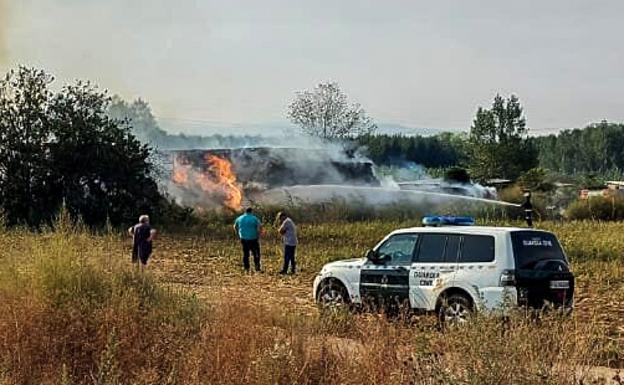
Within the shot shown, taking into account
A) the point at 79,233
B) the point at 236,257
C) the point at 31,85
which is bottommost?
the point at 236,257

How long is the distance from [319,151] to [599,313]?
34.2 metres

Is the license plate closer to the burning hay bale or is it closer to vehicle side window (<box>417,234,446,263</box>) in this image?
vehicle side window (<box>417,234,446,263</box>)

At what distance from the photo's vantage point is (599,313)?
1506cm

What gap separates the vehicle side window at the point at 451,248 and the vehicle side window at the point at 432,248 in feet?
0.22

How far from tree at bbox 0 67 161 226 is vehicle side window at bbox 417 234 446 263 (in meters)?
25.8

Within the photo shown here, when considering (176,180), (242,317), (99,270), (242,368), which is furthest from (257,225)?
(176,180)

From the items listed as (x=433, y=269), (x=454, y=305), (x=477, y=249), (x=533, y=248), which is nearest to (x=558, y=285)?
(x=533, y=248)

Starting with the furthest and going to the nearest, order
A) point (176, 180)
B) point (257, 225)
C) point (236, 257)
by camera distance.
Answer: point (176, 180) < point (236, 257) < point (257, 225)

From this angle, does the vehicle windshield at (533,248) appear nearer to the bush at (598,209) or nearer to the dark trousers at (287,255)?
the dark trousers at (287,255)

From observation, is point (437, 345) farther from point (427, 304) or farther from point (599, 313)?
point (599, 313)

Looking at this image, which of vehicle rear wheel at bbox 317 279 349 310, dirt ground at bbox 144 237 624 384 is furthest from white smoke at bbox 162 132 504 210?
vehicle rear wheel at bbox 317 279 349 310

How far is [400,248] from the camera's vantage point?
14828 millimetres

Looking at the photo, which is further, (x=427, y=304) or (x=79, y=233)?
(x=427, y=304)

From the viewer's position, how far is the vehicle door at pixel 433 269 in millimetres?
13883
